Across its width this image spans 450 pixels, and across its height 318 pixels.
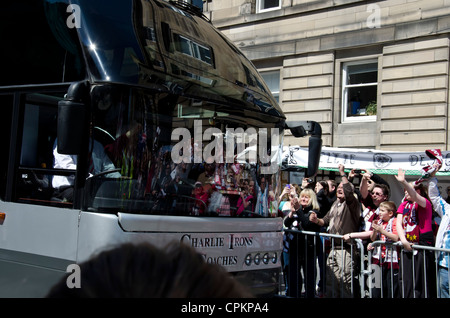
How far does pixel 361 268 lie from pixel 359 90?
10548mm

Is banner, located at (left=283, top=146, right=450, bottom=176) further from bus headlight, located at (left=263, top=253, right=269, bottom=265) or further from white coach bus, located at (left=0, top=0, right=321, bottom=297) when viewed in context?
white coach bus, located at (left=0, top=0, right=321, bottom=297)

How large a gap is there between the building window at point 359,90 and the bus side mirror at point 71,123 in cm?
1317

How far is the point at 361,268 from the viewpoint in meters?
7.20

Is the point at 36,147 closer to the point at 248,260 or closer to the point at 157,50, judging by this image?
the point at 157,50

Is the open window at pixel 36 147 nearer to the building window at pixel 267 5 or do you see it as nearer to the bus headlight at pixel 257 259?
the bus headlight at pixel 257 259

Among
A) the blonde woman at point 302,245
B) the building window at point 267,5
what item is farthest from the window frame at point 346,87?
the blonde woman at point 302,245

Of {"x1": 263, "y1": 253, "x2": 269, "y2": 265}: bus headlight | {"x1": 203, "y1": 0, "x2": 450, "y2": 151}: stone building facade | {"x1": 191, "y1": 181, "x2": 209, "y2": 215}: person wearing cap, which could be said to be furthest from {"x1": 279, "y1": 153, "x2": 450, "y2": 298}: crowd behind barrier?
{"x1": 203, "y1": 0, "x2": 450, "y2": 151}: stone building facade

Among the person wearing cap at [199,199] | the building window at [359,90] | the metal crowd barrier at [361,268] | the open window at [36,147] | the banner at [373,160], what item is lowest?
the metal crowd barrier at [361,268]

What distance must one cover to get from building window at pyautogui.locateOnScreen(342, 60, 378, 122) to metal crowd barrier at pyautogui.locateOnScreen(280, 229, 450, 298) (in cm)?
914

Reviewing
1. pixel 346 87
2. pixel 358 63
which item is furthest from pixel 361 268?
pixel 358 63

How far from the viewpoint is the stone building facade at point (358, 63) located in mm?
15023

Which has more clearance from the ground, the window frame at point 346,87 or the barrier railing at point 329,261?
the window frame at point 346,87

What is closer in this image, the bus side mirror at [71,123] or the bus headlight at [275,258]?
the bus side mirror at [71,123]

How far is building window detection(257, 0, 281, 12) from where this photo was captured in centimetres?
1890
